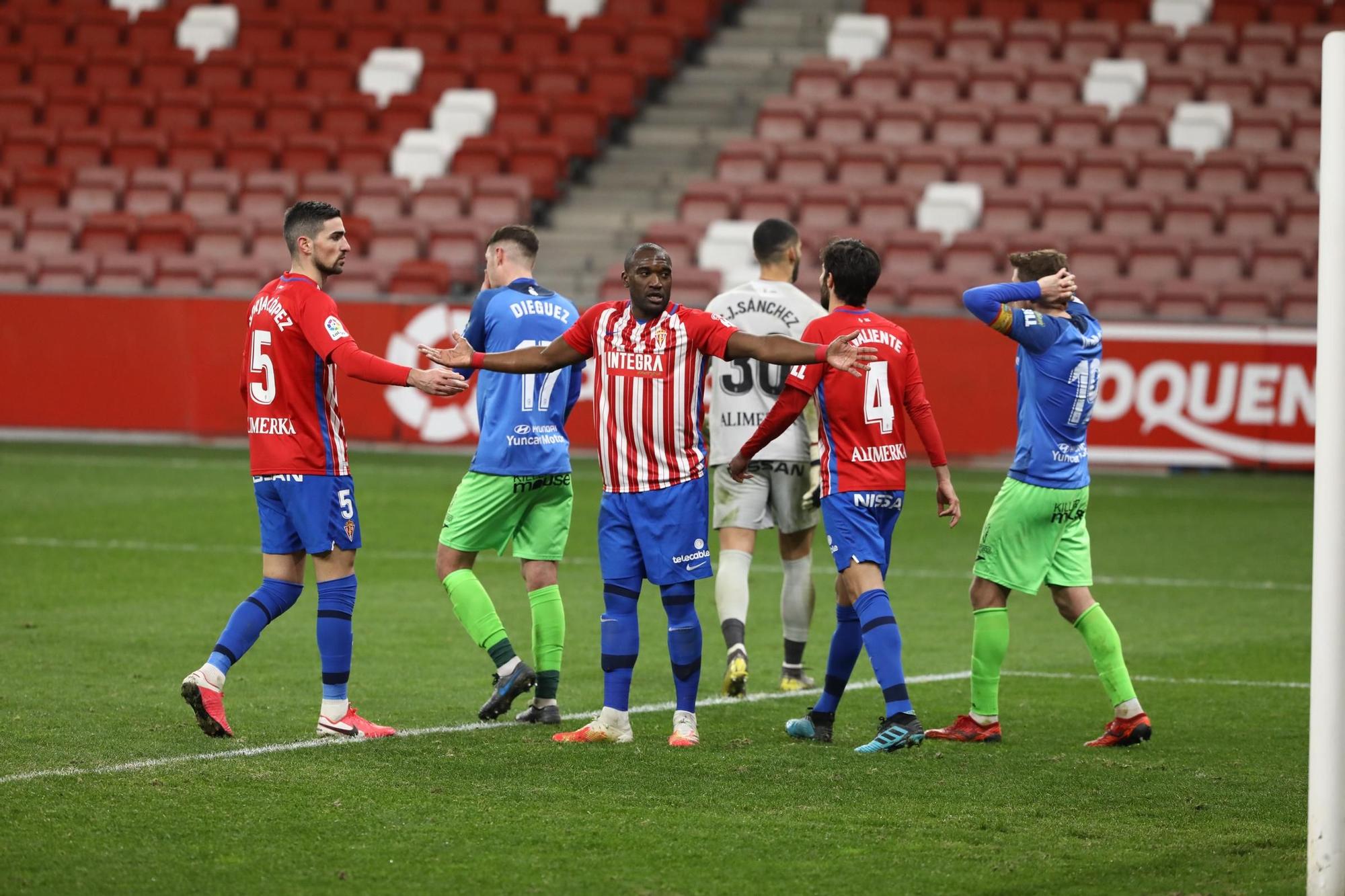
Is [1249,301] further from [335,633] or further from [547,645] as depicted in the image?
[335,633]

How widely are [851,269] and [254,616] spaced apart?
9.01 feet

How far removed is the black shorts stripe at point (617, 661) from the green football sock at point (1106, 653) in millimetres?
1867

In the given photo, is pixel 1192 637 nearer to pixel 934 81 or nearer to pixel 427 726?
pixel 427 726

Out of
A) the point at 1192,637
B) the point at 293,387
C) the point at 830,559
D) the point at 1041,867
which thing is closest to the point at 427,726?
the point at 293,387

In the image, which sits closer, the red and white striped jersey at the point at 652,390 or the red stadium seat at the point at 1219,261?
the red and white striped jersey at the point at 652,390

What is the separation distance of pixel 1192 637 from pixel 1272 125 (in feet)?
44.5

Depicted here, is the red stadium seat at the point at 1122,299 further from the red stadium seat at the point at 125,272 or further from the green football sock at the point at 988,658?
the green football sock at the point at 988,658

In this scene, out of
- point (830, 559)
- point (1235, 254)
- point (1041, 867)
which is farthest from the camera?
point (1235, 254)

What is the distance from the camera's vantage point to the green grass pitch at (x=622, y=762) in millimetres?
5141

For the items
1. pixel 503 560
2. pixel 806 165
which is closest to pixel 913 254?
pixel 806 165

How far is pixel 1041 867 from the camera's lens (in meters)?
5.20

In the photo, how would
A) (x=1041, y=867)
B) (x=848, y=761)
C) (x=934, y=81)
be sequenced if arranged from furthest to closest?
(x=934, y=81) < (x=848, y=761) < (x=1041, y=867)

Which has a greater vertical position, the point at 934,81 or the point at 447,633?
the point at 934,81

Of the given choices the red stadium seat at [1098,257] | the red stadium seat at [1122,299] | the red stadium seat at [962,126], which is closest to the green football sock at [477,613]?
the red stadium seat at [1122,299]
